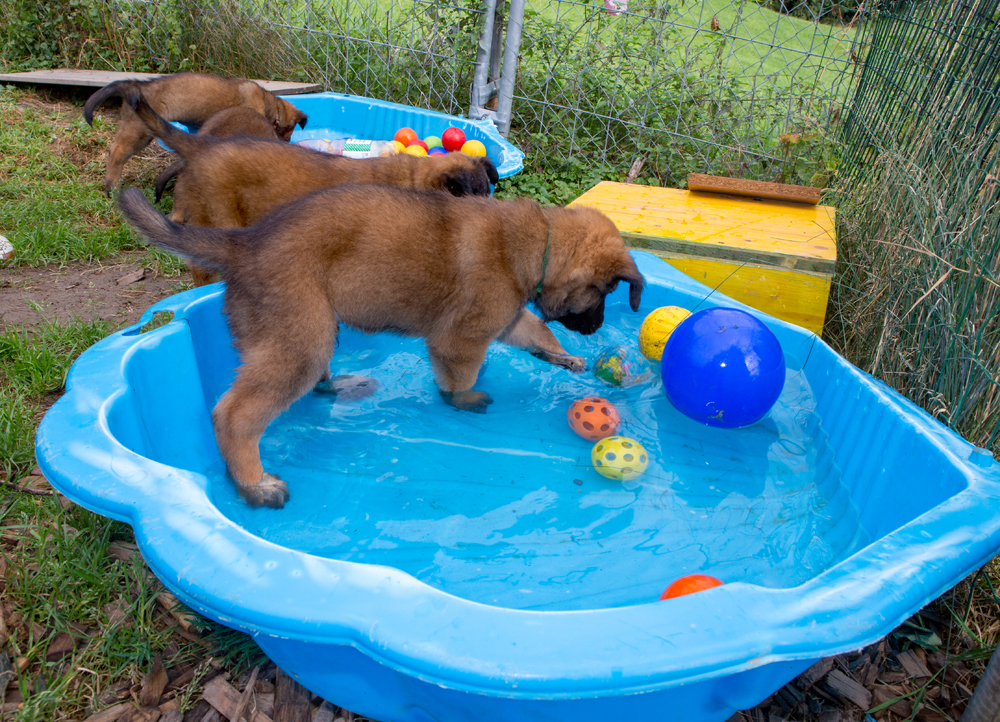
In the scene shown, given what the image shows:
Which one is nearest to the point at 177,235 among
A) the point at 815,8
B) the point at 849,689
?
the point at 849,689

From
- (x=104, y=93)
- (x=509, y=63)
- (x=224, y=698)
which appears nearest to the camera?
(x=224, y=698)

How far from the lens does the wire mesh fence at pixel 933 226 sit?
2.41 m

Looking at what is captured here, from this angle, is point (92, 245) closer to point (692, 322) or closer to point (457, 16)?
point (692, 322)

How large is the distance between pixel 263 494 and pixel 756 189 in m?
3.57

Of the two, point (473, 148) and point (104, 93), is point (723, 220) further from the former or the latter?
point (104, 93)

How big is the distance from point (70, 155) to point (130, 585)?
187 inches

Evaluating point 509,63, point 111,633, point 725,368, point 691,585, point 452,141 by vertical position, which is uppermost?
point 509,63

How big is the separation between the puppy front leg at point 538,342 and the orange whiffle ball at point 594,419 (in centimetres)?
57

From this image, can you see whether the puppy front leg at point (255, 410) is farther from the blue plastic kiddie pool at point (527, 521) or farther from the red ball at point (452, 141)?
the red ball at point (452, 141)

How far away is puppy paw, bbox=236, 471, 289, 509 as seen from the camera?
7.78ft

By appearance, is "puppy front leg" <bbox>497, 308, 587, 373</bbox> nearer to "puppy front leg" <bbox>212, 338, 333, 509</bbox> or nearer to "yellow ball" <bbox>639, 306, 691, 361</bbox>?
"yellow ball" <bbox>639, 306, 691, 361</bbox>

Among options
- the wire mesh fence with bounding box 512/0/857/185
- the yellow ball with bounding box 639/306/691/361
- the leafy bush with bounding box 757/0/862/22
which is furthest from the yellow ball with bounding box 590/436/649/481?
the leafy bush with bounding box 757/0/862/22

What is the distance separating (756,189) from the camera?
4.50 metres

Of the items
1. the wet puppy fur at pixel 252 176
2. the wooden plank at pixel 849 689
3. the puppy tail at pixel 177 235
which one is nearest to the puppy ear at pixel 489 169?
the wet puppy fur at pixel 252 176
